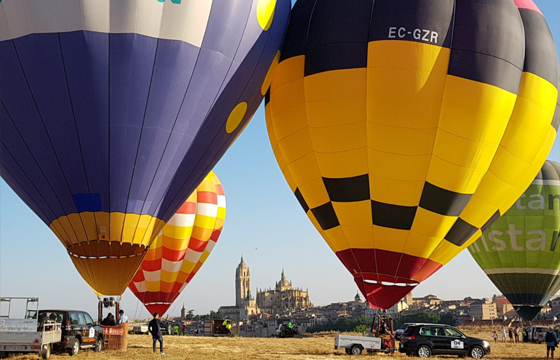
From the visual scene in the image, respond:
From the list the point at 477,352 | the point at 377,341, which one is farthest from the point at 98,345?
the point at 477,352

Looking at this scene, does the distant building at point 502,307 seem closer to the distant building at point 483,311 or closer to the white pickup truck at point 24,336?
the distant building at point 483,311

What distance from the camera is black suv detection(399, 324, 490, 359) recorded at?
15.1 metres

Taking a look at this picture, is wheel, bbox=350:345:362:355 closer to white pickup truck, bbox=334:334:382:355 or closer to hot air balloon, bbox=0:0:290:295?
white pickup truck, bbox=334:334:382:355

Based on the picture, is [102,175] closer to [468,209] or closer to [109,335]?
[109,335]

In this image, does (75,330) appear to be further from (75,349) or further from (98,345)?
(98,345)

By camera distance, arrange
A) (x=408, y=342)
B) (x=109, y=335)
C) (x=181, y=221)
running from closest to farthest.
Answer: (x=109, y=335) → (x=408, y=342) → (x=181, y=221)

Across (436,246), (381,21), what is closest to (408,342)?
(436,246)

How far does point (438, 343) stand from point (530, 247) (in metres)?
9.83

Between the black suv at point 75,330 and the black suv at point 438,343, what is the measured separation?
7.66m

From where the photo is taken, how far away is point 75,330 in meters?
13.0

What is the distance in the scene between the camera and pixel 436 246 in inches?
531

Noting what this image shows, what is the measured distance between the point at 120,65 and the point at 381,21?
5632mm

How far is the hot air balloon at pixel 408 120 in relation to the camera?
12.3 m

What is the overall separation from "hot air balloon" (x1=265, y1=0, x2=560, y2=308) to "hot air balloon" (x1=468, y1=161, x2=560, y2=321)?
9654mm
